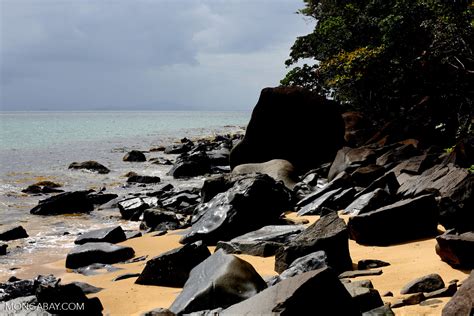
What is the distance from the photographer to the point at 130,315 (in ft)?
16.6

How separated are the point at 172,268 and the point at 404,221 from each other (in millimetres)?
3058

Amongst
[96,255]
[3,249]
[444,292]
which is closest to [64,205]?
[3,249]

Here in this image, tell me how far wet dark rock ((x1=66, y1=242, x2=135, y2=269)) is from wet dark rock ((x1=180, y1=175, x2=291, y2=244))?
1.06 metres

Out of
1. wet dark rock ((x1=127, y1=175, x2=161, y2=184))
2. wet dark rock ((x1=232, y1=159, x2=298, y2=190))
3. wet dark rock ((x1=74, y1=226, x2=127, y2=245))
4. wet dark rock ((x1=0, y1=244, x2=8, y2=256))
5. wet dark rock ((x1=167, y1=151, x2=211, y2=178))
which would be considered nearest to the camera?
wet dark rock ((x1=0, y1=244, x2=8, y2=256))

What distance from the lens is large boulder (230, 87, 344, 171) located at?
56.0ft

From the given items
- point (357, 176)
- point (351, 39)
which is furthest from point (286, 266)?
point (351, 39)

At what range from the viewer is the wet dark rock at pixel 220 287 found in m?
4.46

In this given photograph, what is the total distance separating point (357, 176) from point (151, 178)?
10.3 m

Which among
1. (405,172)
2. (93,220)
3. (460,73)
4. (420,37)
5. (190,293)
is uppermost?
(420,37)

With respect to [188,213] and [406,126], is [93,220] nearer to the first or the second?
[188,213]

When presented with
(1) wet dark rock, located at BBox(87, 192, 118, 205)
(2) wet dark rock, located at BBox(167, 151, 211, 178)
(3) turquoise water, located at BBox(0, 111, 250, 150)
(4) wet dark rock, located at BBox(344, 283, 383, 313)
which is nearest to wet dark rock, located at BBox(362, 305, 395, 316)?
(4) wet dark rock, located at BBox(344, 283, 383, 313)

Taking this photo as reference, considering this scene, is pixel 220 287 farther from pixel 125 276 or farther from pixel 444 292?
pixel 125 276

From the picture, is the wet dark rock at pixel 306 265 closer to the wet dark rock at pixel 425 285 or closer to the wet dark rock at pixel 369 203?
the wet dark rock at pixel 425 285

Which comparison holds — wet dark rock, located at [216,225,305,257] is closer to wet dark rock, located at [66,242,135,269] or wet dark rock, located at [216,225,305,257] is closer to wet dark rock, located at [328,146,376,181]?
wet dark rock, located at [66,242,135,269]
